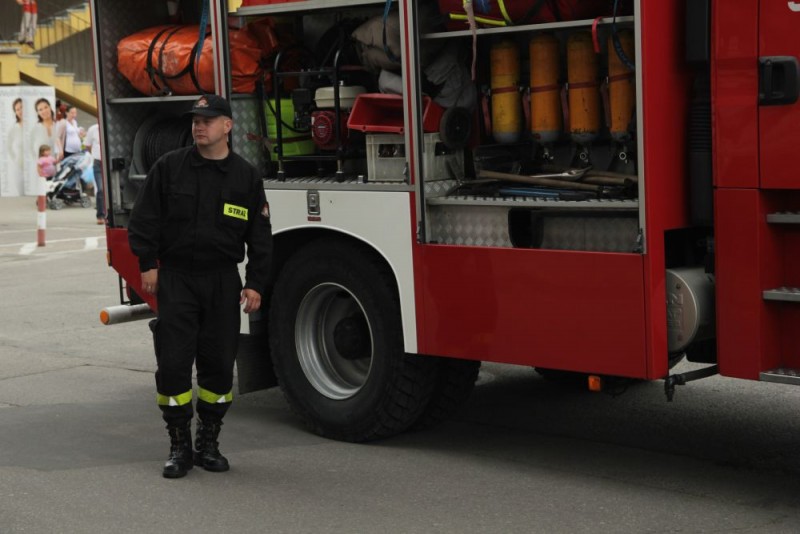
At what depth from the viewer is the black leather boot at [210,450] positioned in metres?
6.47

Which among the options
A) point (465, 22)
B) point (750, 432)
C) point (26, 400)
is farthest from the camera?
point (26, 400)

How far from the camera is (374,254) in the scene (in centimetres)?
685

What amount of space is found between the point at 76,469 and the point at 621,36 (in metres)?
3.23

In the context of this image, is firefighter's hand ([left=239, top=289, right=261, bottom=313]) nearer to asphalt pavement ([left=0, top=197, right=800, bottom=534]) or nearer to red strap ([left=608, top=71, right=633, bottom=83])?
asphalt pavement ([left=0, top=197, right=800, bottom=534])

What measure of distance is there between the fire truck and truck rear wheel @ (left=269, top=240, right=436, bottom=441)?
0.04ft

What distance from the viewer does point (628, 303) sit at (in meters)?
5.62

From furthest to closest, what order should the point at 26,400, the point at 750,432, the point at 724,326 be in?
the point at 26,400 → the point at 750,432 → the point at 724,326

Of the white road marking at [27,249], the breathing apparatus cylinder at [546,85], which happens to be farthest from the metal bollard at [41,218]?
the breathing apparatus cylinder at [546,85]

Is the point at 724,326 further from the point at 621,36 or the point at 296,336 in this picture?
the point at 296,336

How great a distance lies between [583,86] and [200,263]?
193 cm

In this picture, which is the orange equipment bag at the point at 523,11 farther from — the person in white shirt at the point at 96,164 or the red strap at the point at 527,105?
the person in white shirt at the point at 96,164

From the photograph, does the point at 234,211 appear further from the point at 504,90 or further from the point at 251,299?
the point at 504,90

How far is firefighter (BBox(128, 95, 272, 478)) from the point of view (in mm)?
6344

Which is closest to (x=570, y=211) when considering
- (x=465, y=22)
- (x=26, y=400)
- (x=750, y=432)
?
(x=465, y=22)
